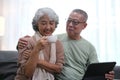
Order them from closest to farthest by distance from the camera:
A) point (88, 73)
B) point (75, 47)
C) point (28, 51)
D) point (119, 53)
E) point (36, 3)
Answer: point (28, 51) → point (88, 73) → point (75, 47) → point (119, 53) → point (36, 3)

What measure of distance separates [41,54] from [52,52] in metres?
0.08

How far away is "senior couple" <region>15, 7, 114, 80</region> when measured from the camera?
4.63ft

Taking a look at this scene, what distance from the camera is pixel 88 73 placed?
62.8 inches

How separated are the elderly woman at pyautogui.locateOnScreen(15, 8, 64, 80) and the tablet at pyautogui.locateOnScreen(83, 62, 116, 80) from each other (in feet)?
0.67

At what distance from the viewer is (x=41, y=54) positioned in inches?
58.5

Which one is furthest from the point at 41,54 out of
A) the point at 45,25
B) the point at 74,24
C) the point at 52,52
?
the point at 74,24

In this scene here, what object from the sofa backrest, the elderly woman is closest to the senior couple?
the elderly woman

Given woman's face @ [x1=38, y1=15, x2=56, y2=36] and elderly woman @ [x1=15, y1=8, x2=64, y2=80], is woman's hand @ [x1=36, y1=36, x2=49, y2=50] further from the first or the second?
woman's face @ [x1=38, y1=15, x2=56, y2=36]

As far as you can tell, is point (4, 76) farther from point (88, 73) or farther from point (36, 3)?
point (36, 3)

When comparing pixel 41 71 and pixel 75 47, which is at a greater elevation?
pixel 75 47

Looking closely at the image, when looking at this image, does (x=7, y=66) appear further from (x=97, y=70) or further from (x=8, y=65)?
(x=97, y=70)

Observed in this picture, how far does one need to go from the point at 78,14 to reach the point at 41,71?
571 millimetres

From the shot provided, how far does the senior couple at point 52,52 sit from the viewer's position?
4.63 ft

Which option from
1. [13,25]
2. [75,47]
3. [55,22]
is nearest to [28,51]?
[55,22]
